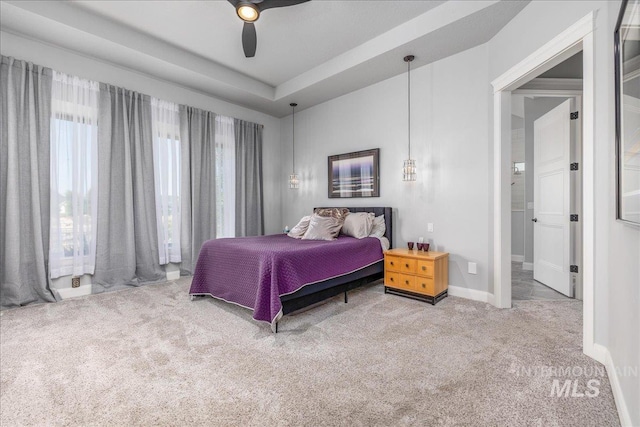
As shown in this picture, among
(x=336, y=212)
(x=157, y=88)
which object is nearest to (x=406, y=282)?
(x=336, y=212)

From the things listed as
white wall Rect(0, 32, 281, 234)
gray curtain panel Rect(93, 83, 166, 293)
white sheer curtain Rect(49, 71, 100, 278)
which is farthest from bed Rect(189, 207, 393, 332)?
white wall Rect(0, 32, 281, 234)

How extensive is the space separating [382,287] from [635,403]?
2651mm

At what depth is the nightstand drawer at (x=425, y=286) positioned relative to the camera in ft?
10.1

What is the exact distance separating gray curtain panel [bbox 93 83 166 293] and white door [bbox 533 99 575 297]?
17.1ft

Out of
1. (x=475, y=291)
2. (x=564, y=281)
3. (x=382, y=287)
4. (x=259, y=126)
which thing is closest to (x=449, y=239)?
(x=475, y=291)

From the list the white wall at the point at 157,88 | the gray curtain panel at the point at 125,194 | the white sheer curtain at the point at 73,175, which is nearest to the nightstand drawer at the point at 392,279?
the white wall at the point at 157,88

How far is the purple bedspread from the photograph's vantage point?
2408 millimetres

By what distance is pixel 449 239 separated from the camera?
3.48 metres

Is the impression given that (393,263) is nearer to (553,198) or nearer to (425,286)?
(425,286)

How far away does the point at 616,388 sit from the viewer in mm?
1519

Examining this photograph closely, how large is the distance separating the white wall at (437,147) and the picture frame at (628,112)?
1.67 metres

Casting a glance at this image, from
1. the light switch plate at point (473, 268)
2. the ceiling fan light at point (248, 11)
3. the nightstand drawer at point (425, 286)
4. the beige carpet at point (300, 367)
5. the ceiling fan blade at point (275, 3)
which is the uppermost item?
the ceiling fan blade at point (275, 3)

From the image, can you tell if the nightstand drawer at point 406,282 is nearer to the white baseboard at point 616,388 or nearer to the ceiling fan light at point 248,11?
the white baseboard at point 616,388

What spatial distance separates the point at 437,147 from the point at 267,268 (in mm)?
2586
